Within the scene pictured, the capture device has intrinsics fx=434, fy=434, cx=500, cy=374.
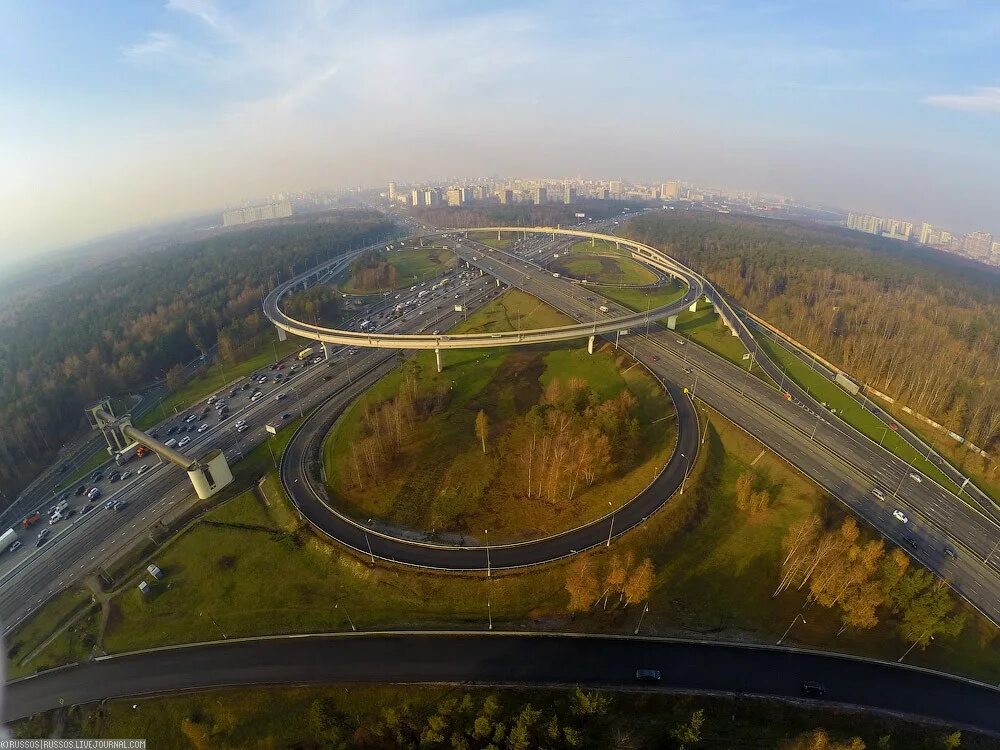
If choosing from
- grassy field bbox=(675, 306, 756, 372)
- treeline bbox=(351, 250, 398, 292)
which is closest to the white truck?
treeline bbox=(351, 250, 398, 292)

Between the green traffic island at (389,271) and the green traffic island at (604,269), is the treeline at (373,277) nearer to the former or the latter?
the green traffic island at (389,271)

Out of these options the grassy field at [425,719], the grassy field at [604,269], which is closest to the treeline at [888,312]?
the grassy field at [604,269]

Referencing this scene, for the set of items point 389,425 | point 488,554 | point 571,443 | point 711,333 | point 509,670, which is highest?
point 571,443

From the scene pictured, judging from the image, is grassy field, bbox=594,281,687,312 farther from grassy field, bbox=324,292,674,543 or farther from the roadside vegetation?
the roadside vegetation

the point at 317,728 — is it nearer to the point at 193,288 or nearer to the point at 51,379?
the point at 51,379

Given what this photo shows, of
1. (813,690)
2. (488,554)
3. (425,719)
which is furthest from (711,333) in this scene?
(425,719)

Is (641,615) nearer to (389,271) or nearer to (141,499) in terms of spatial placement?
A: (141,499)
